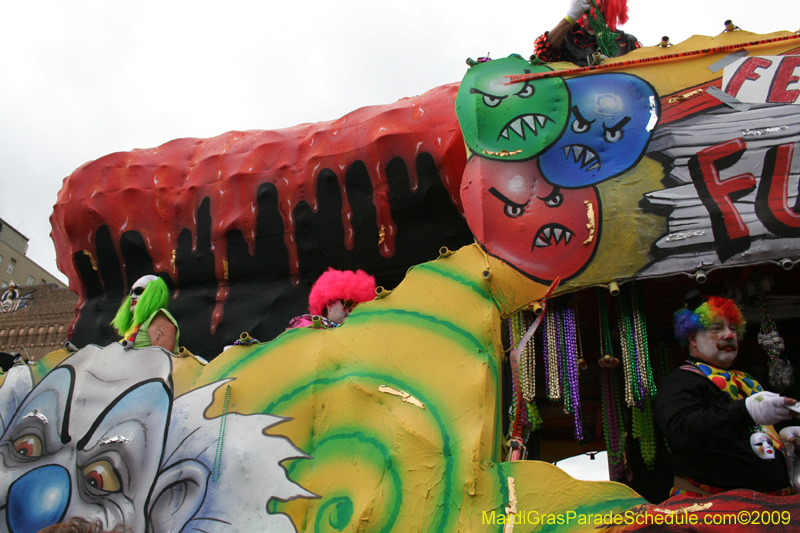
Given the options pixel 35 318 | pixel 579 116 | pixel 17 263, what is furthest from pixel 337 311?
pixel 17 263

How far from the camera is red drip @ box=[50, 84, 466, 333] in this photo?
4.29 meters

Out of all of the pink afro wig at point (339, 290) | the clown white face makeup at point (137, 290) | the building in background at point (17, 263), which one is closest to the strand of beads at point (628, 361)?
the pink afro wig at point (339, 290)

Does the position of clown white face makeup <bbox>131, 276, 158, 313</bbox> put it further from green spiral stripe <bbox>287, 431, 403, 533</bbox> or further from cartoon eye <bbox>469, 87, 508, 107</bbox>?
cartoon eye <bbox>469, 87, 508, 107</bbox>

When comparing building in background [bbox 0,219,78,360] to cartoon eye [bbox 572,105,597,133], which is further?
building in background [bbox 0,219,78,360]

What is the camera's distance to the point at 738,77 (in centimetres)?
307

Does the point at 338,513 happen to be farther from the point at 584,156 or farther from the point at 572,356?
the point at 584,156

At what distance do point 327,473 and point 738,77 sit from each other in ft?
9.06

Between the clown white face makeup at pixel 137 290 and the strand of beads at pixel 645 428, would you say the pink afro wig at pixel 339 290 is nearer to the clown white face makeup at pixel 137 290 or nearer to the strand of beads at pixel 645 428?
the clown white face makeup at pixel 137 290

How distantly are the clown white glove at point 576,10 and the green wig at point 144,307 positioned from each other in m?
3.06

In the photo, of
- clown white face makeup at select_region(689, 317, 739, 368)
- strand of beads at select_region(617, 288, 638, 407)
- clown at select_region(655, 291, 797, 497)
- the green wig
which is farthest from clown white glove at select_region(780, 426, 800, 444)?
the green wig

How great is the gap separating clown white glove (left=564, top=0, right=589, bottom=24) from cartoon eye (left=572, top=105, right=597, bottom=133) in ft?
2.65

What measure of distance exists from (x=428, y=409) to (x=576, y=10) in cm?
254

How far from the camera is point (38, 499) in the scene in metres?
3.14

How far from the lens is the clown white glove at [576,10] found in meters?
3.68
